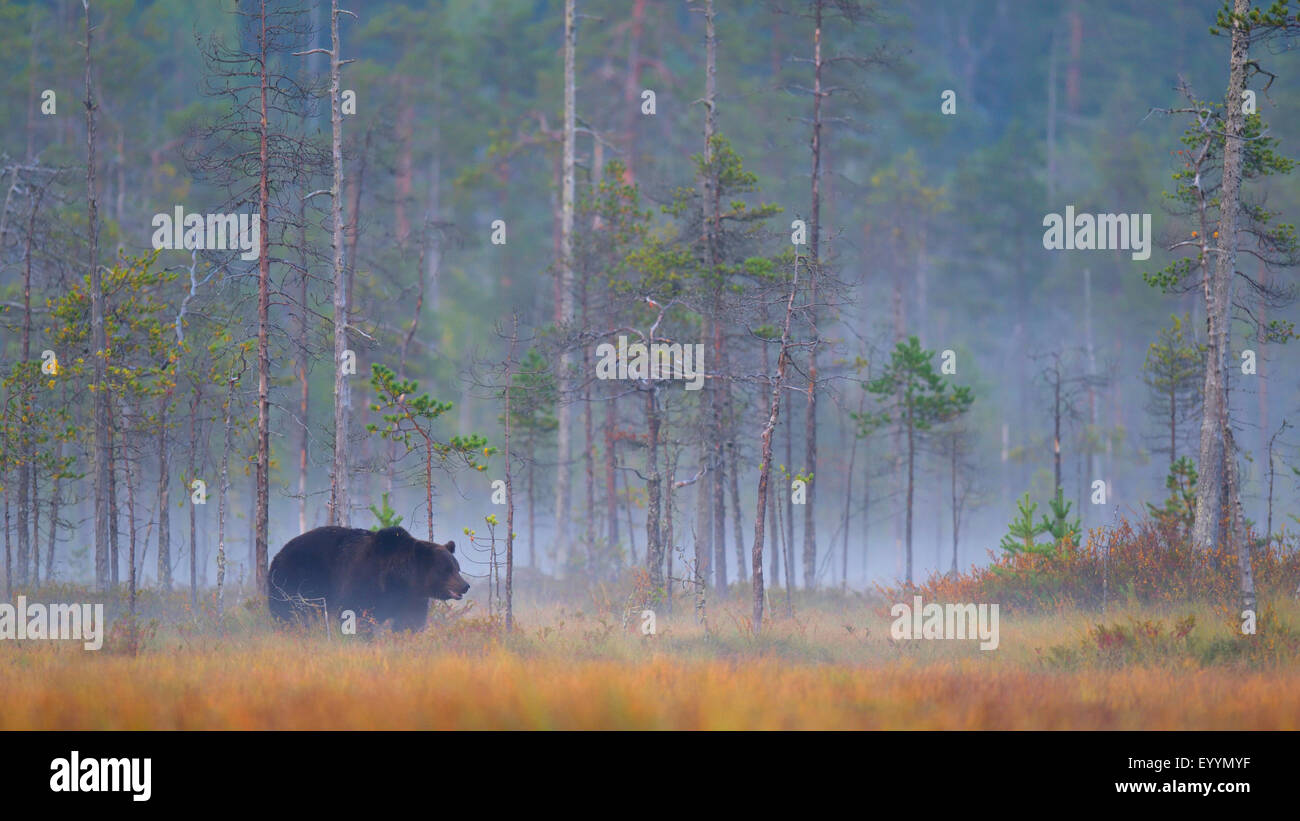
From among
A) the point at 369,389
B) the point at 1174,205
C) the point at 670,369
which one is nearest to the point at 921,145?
the point at 1174,205

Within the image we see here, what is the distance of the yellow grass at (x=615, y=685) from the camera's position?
10.2m

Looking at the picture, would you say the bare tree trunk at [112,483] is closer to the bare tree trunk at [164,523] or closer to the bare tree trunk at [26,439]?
the bare tree trunk at [164,523]

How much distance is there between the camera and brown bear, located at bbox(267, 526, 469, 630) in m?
16.2

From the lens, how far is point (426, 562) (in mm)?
16234

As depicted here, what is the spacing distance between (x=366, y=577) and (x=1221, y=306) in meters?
15.5

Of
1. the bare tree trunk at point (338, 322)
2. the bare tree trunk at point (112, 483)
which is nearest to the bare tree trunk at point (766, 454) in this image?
the bare tree trunk at point (338, 322)

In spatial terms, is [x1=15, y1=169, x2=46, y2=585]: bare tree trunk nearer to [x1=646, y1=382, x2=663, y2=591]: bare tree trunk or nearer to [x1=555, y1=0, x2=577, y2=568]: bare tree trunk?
[x1=646, y1=382, x2=663, y2=591]: bare tree trunk

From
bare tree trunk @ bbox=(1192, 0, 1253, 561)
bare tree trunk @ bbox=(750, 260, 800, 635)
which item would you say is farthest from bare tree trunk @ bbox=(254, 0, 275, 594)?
bare tree trunk @ bbox=(1192, 0, 1253, 561)

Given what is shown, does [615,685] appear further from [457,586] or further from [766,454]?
[766,454]

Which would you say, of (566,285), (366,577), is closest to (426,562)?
(366,577)

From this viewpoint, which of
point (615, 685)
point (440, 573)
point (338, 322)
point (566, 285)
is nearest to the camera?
point (615, 685)
